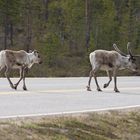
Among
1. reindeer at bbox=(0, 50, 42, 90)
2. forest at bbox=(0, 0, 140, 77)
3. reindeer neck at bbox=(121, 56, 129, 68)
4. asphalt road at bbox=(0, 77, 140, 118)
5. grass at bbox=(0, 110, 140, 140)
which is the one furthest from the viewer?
forest at bbox=(0, 0, 140, 77)

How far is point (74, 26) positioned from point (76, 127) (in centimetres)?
3855

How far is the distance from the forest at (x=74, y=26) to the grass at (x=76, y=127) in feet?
96.6

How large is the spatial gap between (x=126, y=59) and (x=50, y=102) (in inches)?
224

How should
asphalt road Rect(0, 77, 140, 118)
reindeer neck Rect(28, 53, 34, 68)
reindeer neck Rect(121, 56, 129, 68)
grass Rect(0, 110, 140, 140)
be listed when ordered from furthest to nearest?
reindeer neck Rect(121, 56, 129, 68) < reindeer neck Rect(28, 53, 34, 68) < asphalt road Rect(0, 77, 140, 118) < grass Rect(0, 110, 140, 140)

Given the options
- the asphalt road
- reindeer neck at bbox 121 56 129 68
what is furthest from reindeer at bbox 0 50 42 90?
reindeer neck at bbox 121 56 129 68

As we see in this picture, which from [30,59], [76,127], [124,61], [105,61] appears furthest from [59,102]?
[124,61]

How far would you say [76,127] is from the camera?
986cm

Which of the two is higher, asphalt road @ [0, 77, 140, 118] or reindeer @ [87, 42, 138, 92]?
reindeer @ [87, 42, 138, 92]

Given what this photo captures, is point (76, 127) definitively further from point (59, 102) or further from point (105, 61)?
point (105, 61)

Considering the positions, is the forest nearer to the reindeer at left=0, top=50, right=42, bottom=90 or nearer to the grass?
the reindeer at left=0, top=50, right=42, bottom=90

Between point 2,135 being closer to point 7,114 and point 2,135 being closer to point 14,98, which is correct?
point 7,114

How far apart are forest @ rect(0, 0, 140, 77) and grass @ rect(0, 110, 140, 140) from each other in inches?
1160

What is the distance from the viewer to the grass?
28.9 feet

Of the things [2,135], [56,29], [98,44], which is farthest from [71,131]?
[56,29]
